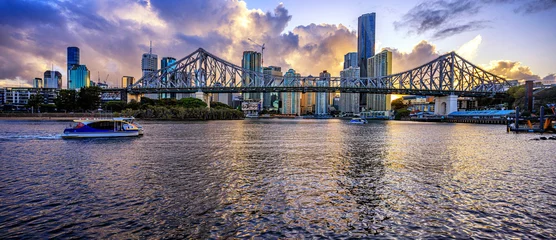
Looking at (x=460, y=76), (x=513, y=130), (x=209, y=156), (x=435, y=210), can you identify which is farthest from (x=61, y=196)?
(x=460, y=76)

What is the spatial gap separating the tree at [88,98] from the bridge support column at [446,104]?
13644 cm

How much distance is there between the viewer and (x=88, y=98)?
116125mm

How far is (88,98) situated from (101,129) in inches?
3624

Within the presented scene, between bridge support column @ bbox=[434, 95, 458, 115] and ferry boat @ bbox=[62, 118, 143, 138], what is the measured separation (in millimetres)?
126688

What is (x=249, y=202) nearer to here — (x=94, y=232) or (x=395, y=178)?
(x=94, y=232)

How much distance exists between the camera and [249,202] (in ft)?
37.7

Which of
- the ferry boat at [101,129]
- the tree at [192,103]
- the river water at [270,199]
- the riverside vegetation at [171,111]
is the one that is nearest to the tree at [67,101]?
the riverside vegetation at [171,111]

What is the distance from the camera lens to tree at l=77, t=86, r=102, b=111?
116m

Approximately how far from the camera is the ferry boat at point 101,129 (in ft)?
117

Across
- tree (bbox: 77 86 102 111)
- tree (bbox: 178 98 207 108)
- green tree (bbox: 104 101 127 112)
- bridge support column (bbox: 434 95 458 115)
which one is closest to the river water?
tree (bbox: 178 98 207 108)

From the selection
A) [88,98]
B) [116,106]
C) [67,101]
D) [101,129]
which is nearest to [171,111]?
[116,106]

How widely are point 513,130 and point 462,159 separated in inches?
1768

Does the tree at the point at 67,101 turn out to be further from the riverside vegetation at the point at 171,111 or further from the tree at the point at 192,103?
the tree at the point at 192,103

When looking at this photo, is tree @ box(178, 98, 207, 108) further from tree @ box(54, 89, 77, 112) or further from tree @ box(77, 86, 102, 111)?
tree @ box(54, 89, 77, 112)
